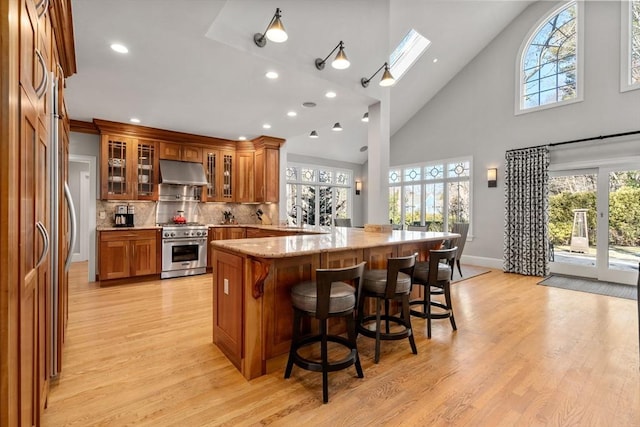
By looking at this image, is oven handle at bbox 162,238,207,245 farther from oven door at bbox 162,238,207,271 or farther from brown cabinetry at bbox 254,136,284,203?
brown cabinetry at bbox 254,136,284,203

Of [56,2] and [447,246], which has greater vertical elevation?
[56,2]

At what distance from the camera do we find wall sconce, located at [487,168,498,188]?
634 cm

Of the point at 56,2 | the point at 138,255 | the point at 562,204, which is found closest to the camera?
the point at 56,2

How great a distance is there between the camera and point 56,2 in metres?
1.86

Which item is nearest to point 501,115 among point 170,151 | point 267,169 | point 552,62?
point 552,62

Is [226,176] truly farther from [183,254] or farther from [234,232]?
[183,254]

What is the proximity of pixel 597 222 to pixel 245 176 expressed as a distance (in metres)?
6.47

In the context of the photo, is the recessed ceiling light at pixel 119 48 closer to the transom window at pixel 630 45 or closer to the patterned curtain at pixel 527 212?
the patterned curtain at pixel 527 212

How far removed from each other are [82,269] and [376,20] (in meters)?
6.85

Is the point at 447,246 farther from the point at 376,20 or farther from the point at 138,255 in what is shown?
the point at 138,255

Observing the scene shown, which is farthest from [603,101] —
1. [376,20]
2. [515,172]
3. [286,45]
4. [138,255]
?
[138,255]

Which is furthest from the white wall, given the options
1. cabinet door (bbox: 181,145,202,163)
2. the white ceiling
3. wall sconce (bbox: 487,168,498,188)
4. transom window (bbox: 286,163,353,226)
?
cabinet door (bbox: 181,145,202,163)

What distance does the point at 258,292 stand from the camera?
7.36 ft

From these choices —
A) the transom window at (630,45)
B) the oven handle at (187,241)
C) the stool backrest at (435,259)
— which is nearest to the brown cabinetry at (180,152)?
the oven handle at (187,241)
